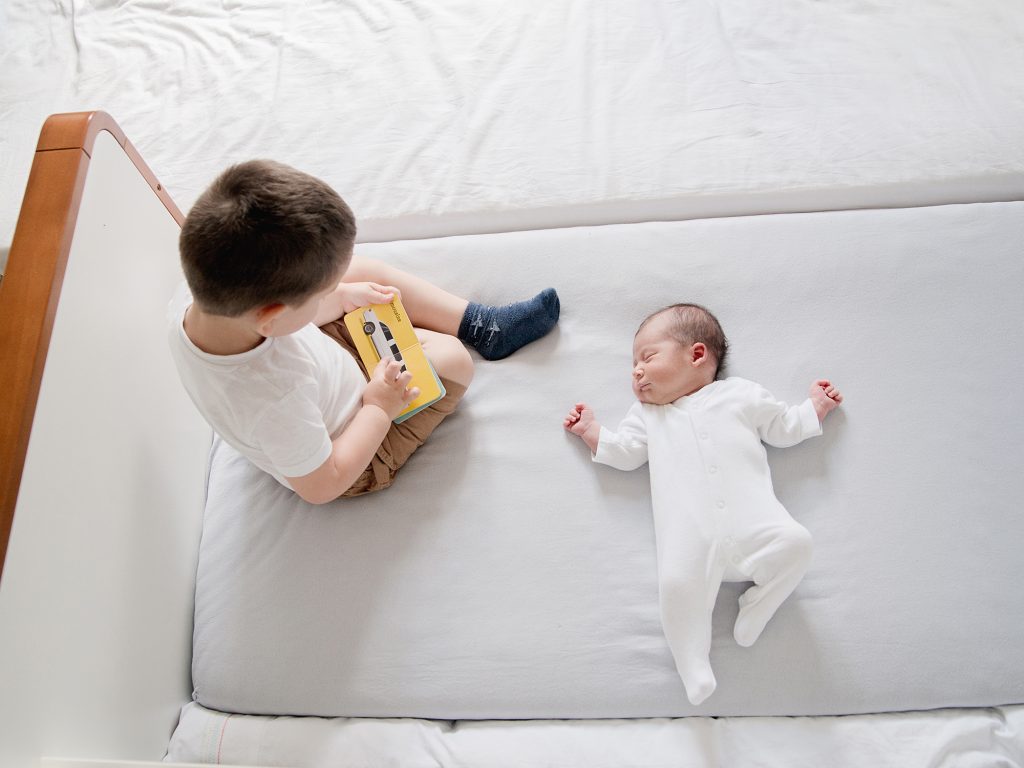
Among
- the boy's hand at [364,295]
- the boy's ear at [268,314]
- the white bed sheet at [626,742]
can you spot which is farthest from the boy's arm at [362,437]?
the white bed sheet at [626,742]

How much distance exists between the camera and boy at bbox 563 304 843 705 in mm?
1004

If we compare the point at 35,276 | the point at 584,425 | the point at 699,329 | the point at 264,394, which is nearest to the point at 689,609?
the point at 584,425

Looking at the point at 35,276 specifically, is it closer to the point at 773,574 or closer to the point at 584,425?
the point at 584,425

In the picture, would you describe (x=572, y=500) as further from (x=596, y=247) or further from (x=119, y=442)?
(x=119, y=442)

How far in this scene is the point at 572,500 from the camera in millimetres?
1134

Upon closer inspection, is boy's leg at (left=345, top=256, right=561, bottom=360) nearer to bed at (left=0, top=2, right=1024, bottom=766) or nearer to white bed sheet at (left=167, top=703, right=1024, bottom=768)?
bed at (left=0, top=2, right=1024, bottom=766)

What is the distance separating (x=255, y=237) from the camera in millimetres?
760

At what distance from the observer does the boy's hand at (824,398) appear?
1134 mm

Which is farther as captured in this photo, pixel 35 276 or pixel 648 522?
pixel 648 522

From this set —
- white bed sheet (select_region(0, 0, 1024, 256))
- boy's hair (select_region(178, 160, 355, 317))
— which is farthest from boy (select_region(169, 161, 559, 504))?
white bed sheet (select_region(0, 0, 1024, 256))

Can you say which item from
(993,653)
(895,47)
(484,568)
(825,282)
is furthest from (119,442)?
(895,47)

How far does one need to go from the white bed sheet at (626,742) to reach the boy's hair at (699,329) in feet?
1.74

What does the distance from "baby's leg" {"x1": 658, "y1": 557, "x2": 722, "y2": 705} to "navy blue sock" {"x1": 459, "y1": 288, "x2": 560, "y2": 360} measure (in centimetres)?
44

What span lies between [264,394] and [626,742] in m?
0.67
